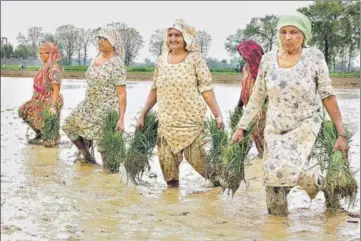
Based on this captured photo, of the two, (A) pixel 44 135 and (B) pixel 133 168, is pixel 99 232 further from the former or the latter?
(A) pixel 44 135

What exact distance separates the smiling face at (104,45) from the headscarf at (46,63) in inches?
77.2

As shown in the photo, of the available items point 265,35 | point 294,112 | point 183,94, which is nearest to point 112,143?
point 183,94

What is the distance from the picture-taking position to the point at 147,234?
4973 millimetres

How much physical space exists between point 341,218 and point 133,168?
2.21m

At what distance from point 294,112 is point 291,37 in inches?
22.5

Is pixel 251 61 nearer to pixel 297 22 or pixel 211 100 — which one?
pixel 211 100

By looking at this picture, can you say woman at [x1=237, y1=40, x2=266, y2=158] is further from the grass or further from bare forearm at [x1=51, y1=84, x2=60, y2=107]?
bare forearm at [x1=51, y1=84, x2=60, y2=107]

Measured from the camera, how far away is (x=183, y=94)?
261 inches

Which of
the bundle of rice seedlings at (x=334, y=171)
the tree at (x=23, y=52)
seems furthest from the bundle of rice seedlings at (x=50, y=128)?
the tree at (x=23, y=52)

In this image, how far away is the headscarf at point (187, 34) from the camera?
6.54 metres

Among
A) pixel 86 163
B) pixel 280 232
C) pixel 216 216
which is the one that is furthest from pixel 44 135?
pixel 280 232

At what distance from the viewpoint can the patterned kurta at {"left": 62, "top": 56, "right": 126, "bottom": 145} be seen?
785cm

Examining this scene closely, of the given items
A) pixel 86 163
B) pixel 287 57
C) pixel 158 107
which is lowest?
pixel 86 163

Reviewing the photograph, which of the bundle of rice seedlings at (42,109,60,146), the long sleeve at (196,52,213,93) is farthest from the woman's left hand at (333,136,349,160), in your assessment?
the bundle of rice seedlings at (42,109,60,146)
